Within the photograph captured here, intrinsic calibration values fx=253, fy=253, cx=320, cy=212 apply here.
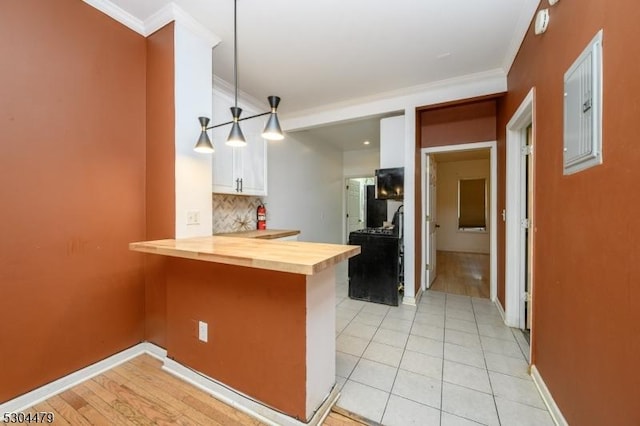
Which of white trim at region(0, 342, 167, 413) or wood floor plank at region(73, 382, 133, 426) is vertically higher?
white trim at region(0, 342, 167, 413)

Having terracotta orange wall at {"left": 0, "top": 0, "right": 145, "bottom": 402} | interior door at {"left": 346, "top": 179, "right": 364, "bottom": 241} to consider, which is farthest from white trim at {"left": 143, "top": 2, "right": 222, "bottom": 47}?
interior door at {"left": 346, "top": 179, "right": 364, "bottom": 241}

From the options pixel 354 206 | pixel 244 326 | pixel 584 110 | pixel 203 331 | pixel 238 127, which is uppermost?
pixel 238 127

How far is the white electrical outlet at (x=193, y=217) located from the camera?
200cm

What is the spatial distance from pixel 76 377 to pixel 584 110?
337 cm

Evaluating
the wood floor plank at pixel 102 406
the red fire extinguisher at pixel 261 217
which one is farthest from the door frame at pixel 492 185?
the wood floor plank at pixel 102 406

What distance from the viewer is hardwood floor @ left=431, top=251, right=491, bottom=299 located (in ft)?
12.2

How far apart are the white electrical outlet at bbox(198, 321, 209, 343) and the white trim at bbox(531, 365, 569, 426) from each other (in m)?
2.10

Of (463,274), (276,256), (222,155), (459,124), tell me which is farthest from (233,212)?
(463,274)

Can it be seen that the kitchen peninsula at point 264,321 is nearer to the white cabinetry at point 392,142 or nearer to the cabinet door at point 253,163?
the cabinet door at point 253,163

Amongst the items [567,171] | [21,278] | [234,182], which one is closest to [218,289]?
[21,278]

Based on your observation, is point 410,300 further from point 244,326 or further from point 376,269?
point 244,326

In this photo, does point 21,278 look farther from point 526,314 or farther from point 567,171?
point 526,314

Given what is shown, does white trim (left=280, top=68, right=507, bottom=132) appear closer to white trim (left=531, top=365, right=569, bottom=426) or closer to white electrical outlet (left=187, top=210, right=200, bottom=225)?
white trim (left=531, top=365, right=569, bottom=426)

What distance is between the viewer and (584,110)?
1153 mm
